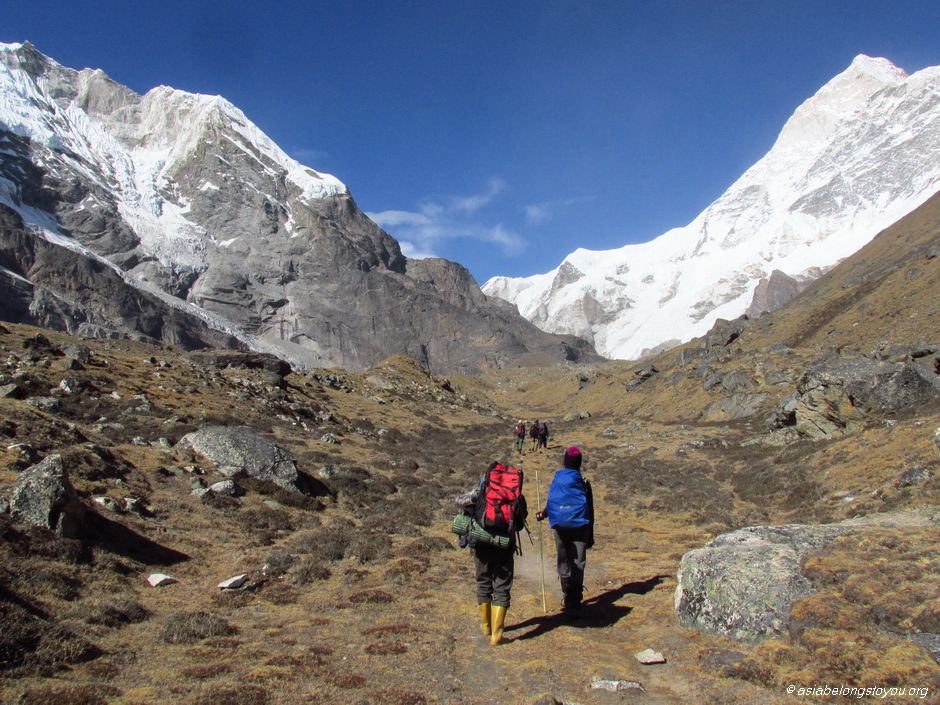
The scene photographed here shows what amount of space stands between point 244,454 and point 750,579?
Answer: 634 inches

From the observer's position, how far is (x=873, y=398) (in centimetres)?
2773

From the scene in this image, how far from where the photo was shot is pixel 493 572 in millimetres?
9516

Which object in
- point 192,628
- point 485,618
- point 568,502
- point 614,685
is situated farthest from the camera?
point 568,502

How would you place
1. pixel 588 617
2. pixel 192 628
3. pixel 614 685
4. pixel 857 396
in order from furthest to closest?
1. pixel 857 396
2. pixel 588 617
3. pixel 192 628
4. pixel 614 685

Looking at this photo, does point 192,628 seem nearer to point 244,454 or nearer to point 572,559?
point 572,559

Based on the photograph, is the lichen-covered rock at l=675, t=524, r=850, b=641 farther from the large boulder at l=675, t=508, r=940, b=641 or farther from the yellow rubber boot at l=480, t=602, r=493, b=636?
the yellow rubber boot at l=480, t=602, r=493, b=636

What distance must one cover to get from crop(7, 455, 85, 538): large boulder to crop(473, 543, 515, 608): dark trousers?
309 inches

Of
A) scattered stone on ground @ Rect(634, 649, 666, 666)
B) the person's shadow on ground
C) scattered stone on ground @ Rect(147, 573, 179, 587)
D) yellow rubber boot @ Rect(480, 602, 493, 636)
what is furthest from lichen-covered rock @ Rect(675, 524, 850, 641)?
scattered stone on ground @ Rect(147, 573, 179, 587)

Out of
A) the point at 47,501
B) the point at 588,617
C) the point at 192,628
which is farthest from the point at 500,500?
the point at 47,501

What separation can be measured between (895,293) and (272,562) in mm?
65370

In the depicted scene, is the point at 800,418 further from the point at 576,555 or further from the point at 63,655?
the point at 63,655

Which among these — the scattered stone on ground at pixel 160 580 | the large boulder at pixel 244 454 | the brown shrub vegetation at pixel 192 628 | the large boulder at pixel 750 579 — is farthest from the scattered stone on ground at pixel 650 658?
the large boulder at pixel 244 454

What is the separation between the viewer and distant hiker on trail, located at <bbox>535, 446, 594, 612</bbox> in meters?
10.0

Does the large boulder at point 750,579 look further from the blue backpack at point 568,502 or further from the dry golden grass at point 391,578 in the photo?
the blue backpack at point 568,502
